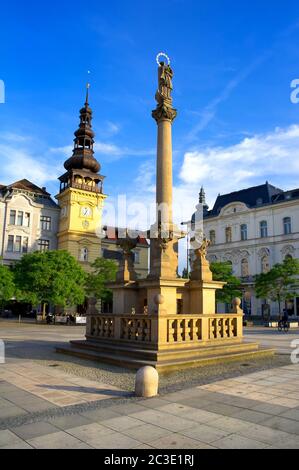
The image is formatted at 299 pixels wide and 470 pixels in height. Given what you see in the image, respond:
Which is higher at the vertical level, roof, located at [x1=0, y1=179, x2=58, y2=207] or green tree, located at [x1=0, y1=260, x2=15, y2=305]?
roof, located at [x1=0, y1=179, x2=58, y2=207]

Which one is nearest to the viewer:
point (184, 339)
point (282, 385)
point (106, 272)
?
point (282, 385)

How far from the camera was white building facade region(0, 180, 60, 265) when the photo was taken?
54.5 m

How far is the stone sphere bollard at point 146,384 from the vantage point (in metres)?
7.83

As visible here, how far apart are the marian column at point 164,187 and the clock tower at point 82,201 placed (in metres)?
41.8

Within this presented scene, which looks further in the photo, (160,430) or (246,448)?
(160,430)

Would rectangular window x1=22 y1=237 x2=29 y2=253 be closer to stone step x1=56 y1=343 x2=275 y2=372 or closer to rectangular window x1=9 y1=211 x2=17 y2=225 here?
rectangular window x1=9 y1=211 x2=17 y2=225

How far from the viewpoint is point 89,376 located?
33.0 feet

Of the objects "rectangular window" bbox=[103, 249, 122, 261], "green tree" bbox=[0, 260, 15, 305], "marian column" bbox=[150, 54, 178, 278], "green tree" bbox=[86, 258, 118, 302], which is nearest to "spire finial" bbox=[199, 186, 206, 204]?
"rectangular window" bbox=[103, 249, 122, 261]

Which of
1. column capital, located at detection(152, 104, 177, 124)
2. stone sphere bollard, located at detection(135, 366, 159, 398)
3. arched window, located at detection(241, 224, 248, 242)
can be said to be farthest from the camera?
arched window, located at detection(241, 224, 248, 242)

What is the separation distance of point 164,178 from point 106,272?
33.6 meters

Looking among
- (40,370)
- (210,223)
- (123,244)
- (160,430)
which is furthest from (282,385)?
(210,223)

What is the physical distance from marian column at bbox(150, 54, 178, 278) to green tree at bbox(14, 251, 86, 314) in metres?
26.1

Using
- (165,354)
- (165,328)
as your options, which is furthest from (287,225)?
(165,354)

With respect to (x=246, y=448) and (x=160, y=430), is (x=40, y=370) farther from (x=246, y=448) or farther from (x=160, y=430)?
(x=246, y=448)
